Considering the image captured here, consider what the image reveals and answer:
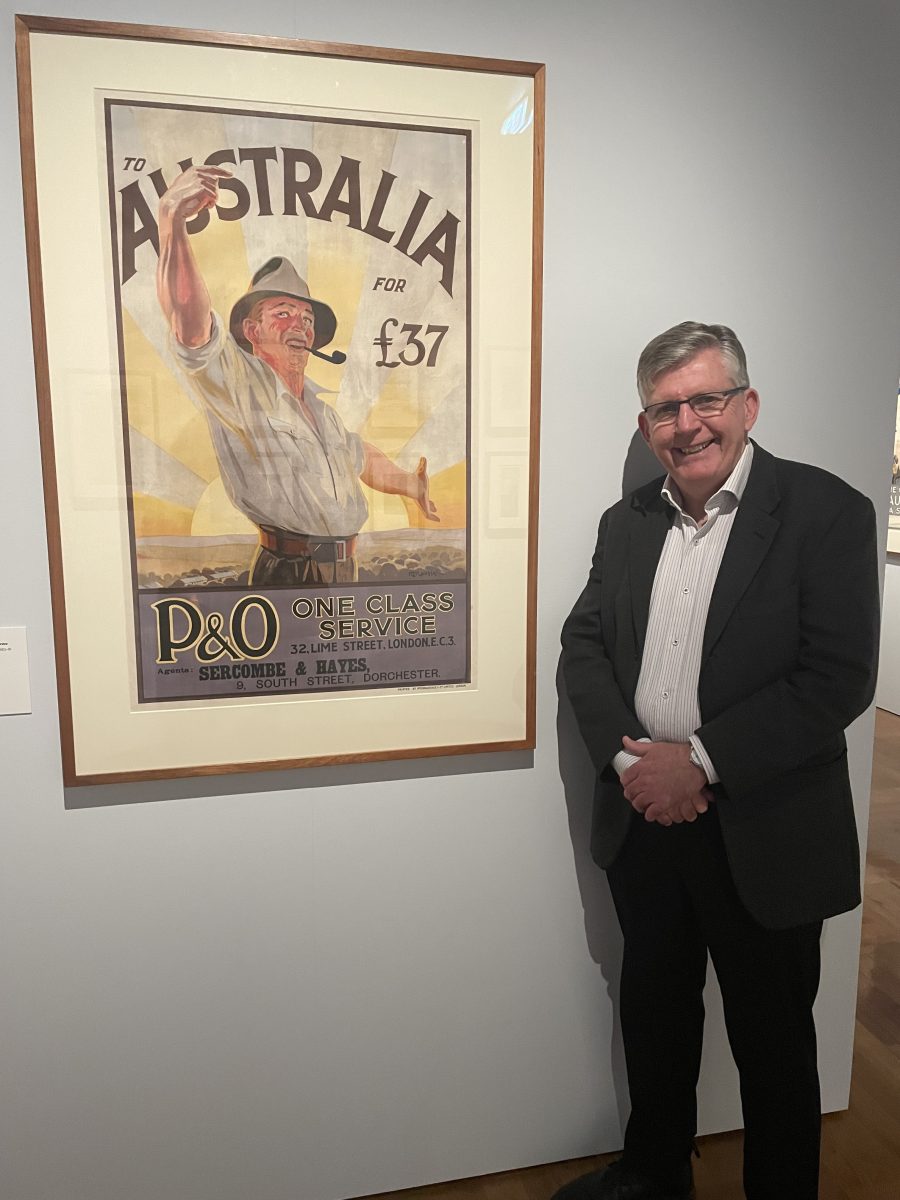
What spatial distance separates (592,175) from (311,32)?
1.90 ft

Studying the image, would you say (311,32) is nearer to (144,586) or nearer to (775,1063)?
(144,586)

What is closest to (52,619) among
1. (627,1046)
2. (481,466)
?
(481,466)

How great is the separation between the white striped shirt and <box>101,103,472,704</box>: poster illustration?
0.40 m

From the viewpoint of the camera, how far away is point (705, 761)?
5.23ft

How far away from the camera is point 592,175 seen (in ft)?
5.81

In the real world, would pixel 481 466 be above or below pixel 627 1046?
above

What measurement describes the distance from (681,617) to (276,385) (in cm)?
87

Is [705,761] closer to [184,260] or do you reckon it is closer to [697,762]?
[697,762]

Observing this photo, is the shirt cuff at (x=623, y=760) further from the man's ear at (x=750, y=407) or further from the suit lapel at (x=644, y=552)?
the man's ear at (x=750, y=407)

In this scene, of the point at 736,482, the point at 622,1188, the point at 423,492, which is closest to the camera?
the point at 736,482

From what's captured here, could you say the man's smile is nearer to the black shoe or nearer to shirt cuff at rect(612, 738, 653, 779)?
shirt cuff at rect(612, 738, 653, 779)

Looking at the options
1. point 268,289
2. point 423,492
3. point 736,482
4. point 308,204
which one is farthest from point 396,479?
point 736,482

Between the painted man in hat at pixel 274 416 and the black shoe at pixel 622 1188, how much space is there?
140 cm

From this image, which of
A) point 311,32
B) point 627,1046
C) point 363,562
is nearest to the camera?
point 311,32
